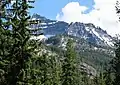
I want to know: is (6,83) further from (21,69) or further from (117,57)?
(117,57)

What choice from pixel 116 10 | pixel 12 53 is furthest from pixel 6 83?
pixel 116 10

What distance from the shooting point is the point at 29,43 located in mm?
28172

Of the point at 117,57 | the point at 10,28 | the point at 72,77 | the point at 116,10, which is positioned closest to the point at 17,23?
the point at 10,28

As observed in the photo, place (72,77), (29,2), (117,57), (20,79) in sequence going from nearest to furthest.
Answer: (20,79) < (29,2) < (117,57) < (72,77)

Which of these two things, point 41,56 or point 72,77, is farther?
point 72,77

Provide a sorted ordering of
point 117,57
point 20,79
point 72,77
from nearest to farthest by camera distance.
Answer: point 20,79, point 117,57, point 72,77

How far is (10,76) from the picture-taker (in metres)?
27.8

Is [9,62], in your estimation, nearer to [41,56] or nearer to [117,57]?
[41,56]

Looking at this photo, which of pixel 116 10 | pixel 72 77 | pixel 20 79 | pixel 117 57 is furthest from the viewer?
pixel 72 77

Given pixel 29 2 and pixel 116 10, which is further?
pixel 29 2

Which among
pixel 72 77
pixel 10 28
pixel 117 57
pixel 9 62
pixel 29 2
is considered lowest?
pixel 72 77

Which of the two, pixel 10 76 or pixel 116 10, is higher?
pixel 116 10

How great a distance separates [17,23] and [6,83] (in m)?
4.88

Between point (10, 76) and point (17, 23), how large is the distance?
14.1 ft
